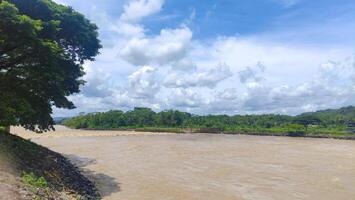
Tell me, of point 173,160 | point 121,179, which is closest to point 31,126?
point 121,179

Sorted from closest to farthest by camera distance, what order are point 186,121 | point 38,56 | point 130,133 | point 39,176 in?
point 39,176
point 38,56
point 130,133
point 186,121

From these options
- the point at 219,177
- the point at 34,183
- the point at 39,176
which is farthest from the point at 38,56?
the point at 219,177

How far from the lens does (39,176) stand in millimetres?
15609

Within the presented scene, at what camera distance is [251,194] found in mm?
20047

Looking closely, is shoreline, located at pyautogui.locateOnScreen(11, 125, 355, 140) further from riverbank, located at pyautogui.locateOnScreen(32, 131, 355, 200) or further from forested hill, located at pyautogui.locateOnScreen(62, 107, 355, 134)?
riverbank, located at pyautogui.locateOnScreen(32, 131, 355, 200)

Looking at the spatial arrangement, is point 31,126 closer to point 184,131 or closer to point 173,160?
point 173,160

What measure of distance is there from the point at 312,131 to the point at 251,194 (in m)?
67.7

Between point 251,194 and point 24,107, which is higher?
point 24,107

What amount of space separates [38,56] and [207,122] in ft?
309

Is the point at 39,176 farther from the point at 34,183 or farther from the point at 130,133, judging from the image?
the point at 130,133

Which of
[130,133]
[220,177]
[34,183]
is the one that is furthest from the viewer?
[130,133]

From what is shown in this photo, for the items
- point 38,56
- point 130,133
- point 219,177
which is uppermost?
point 38,56

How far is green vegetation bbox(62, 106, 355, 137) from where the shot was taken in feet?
308

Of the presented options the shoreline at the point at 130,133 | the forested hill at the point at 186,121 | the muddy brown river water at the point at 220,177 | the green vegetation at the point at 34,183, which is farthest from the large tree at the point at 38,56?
the forested hill at the point at 186,121
